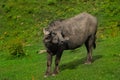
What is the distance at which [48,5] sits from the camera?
37.2m

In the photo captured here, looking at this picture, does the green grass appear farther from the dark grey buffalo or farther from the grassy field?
the dark grey buffalo

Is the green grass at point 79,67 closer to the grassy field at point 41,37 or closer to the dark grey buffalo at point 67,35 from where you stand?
the grassy field at point 41,37

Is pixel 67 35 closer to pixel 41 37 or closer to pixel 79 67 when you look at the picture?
pixel 79 67

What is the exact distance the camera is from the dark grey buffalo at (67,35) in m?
15.4

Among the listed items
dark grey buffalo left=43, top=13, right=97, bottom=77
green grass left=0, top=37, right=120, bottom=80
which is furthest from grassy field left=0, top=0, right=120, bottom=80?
dark grey buffalo left=43, top=13, right=97, bottom=77

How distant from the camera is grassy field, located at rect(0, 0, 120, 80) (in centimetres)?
1630

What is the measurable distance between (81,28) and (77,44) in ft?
2.59

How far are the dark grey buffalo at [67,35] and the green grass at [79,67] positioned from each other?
684mm

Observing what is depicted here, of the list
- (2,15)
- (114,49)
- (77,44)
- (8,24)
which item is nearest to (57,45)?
(77,44)

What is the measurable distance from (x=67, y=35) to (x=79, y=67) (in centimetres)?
177

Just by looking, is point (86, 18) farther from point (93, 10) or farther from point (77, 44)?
point (93, 10)

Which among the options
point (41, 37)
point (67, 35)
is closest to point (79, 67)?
point (67, 35)

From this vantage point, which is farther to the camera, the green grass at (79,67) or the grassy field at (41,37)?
the grassy field at (41,37)

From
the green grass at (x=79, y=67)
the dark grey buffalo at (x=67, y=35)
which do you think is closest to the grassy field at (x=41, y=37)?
the green grass at (x=79, y=67)
